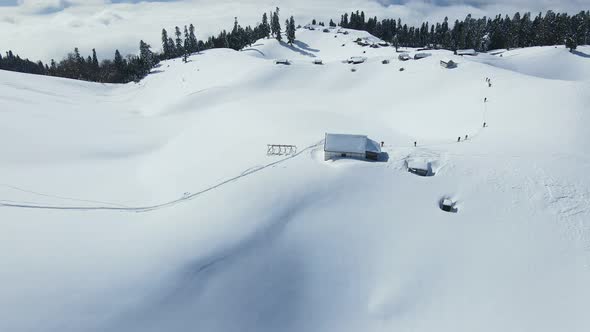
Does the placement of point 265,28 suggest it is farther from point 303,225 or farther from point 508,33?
point 303,225

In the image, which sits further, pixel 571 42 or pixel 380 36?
pixel 380 36

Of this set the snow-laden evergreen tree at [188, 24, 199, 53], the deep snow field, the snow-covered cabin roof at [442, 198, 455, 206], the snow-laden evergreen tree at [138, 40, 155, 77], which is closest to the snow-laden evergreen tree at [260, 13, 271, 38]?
the snow-laden evergreen tree at [188, 24, 199, 53]

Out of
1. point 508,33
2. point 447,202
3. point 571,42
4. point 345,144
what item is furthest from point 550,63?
point 345,144

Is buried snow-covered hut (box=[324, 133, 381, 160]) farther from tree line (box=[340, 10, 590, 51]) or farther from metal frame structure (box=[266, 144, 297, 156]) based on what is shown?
tree line (box=[340, 10, 590, 51])

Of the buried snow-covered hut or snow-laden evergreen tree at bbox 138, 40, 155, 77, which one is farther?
snow-laden evergreen tree at bbox 138, 40, 155, 77

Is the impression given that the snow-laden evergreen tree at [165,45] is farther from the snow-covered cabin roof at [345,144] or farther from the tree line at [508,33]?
the snow-covered cabin roof at [345,144]

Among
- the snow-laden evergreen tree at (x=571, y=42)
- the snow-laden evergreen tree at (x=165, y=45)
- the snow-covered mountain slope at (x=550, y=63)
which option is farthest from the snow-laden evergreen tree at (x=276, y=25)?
the snow-laden evergreen tree at (x=571, y=42)

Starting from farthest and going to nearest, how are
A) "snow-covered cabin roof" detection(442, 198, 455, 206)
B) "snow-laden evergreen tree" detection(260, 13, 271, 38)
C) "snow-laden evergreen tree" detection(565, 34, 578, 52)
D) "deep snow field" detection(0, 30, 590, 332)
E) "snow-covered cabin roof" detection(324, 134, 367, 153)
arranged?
"snow-laden evergreen tree" detection(260, 13, 271, 38), "snow-laden evergreen tree" detection(565, 34, 578, 52), "snow-covered cabin roof" detection(324, 134, 367, 153), "snow-covered cabin roof" detection(442, 198, 455, 206), "deep snow field" detection(0, 30, 590, 332)
